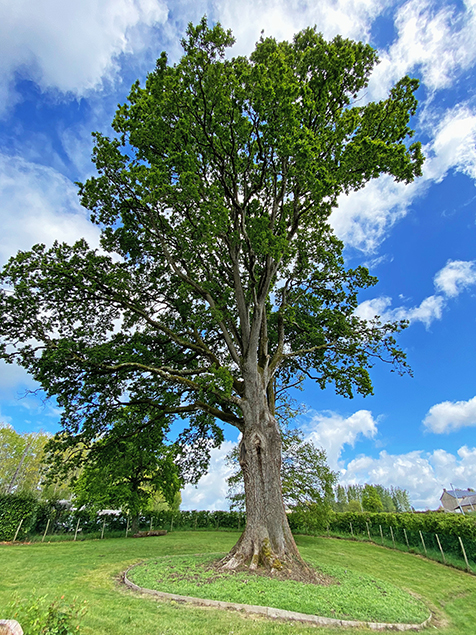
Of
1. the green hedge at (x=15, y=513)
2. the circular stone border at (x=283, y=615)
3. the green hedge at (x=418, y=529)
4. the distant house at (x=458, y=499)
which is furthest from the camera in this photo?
the distant house at (x=458, y=499)

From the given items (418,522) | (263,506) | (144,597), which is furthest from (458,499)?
(144,597)

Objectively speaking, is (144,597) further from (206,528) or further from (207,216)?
(206,528)

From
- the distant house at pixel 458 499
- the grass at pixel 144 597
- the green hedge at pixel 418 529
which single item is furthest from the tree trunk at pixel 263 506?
the distant house at pixel 458 499

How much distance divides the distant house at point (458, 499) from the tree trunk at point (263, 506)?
85577mm

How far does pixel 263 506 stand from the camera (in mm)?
9500

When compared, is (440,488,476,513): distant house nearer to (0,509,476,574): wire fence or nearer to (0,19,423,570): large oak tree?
(0,509,476,574): wire fence

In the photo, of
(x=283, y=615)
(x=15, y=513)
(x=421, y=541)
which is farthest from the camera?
(x=421, y=541)

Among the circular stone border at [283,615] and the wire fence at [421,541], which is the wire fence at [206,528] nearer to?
the wire fence at [421,541]

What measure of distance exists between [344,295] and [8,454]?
37.4m

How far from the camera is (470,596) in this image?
11.0 m

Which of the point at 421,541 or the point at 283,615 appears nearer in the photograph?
the point at 283,615

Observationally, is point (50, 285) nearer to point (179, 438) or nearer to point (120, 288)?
point (120, 288)

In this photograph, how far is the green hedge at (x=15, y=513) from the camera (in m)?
18.7

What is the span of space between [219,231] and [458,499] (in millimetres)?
98362
